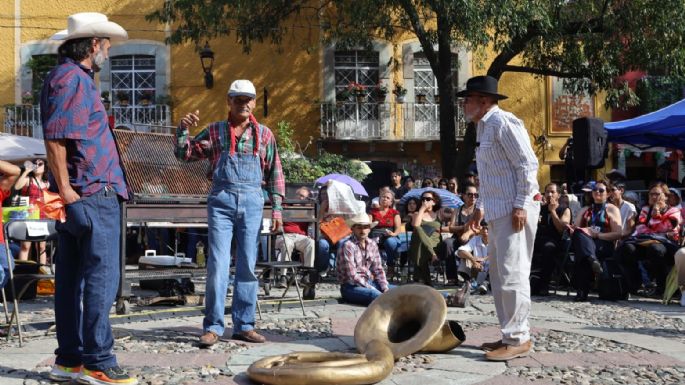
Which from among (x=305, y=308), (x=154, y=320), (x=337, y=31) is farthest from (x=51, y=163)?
(x=337, y=31)

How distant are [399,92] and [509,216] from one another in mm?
17168

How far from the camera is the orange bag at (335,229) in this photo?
11750 millimetres

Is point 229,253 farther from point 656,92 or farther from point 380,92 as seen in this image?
point 656,92

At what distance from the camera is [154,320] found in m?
7.74

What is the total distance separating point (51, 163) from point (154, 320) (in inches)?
123

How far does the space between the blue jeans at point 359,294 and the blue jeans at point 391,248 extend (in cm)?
344

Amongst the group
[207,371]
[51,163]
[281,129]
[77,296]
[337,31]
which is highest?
[337,31]

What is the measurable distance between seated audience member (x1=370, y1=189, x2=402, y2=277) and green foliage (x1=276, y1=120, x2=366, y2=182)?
5463 mm

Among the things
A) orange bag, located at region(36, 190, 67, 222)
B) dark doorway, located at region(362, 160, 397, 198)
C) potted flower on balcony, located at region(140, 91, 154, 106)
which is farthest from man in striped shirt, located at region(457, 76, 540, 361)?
potted flower on balcony, located at region(140, 91, 154, 106)

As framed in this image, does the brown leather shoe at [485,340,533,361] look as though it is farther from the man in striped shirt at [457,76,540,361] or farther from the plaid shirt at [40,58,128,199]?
the plaid shirt at [40,58,128,199]

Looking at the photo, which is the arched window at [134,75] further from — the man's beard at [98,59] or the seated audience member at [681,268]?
the man's beard at [98,59]

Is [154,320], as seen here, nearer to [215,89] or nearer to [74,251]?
[74,251]

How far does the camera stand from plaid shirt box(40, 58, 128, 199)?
489 cm

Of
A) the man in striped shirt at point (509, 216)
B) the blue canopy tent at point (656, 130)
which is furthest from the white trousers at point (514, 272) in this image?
the blue canopy tent at point (656, 130)
